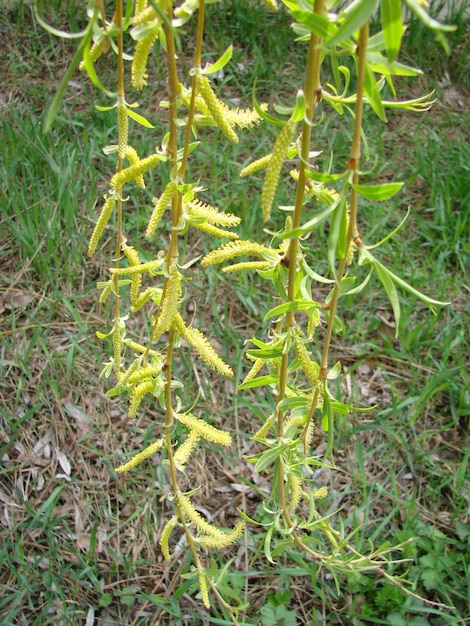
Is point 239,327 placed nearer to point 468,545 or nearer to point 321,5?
point 468,545

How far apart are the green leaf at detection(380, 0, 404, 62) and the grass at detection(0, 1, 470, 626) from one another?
105cm

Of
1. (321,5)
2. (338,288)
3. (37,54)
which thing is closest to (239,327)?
(338,288)

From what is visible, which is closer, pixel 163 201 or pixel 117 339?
pixel 163 201

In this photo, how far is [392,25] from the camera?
0.56 meters

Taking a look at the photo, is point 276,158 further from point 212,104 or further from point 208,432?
point 208,432

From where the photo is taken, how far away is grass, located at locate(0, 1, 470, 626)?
4.94 feet

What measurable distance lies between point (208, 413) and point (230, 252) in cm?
106

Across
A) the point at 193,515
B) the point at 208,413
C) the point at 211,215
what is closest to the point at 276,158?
the point at 211,215

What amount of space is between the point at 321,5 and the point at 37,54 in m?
2.48

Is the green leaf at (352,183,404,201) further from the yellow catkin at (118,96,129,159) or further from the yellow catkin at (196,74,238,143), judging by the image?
the yellow catkin at (118,96,129,159)

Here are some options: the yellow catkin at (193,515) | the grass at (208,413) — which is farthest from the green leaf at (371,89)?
the grass at (208,413)

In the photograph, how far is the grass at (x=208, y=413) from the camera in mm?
1507

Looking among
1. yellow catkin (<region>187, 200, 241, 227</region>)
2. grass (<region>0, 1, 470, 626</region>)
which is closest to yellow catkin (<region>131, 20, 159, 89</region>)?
yellow catkin (<region>187, 200, 241, 227</region>)

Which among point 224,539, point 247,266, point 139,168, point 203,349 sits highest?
point 139,168
